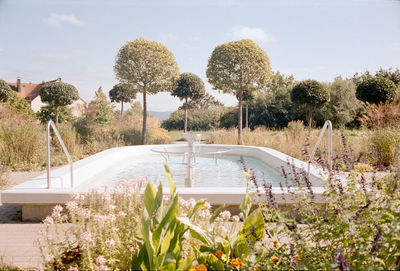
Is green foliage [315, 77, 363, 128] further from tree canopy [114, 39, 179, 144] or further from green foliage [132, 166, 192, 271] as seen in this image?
green foliage [132, 166, 192, 271]

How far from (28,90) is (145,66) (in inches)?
989

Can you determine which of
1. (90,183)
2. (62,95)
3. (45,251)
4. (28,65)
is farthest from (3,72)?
(45,251)

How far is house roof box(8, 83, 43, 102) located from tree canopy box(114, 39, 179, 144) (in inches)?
851

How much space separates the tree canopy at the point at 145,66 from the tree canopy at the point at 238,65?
1.64 meters

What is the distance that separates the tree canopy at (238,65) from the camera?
38.1 ft

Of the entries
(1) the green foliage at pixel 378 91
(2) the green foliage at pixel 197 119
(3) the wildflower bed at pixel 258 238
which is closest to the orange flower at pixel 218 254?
(3) the wildflower bed at pixel 258 238

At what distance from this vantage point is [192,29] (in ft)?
19.4

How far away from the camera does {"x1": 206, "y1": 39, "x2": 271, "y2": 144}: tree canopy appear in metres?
11.6

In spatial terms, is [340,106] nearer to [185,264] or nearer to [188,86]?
[188,86]

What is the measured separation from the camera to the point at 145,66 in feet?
37.4

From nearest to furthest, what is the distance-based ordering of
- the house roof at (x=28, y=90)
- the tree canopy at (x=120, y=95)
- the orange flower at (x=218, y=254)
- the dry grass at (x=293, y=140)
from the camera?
the orange flower at (x=218, y=254) → the dry grass at (x=293, y=140) → the tree canopy at (x=120, y=95) → the house roof at (x=28, y=90)

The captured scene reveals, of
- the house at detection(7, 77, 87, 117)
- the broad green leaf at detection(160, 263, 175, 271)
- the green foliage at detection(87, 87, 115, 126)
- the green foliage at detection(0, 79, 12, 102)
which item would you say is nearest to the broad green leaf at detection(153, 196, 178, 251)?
the broad green leaf at detection(160, 263, 175, 271)

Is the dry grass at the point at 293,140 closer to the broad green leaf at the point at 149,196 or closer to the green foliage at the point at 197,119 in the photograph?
the broad green leaf at the point at 149,196

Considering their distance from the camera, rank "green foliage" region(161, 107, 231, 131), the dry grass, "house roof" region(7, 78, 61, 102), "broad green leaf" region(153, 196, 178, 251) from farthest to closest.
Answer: "house roof" region(7, 78, 61, 102), "green foliage" region(161, 107, 231, 131), the dry grass, "broad green leaf" region(153, 196, 178, 251)
